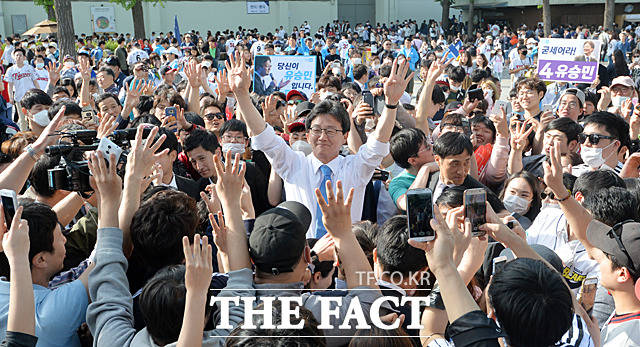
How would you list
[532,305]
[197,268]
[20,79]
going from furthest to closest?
[20,79]
[197,268]
[532,305]

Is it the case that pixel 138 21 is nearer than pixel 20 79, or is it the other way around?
pixel 20 79

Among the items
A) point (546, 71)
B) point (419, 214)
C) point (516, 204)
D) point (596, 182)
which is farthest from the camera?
point (546, 71)

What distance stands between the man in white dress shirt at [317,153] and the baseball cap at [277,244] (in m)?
1.23

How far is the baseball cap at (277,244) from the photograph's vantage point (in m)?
2.43

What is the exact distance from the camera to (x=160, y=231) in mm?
2564

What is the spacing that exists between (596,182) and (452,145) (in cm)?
89

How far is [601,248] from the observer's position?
2541 mm

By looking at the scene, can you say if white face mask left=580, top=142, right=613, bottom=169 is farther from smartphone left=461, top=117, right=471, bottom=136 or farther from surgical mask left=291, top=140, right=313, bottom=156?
surgical mask left=291, top=140, right=313, bottom=156

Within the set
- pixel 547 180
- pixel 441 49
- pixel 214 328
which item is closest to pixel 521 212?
pixel 547 180

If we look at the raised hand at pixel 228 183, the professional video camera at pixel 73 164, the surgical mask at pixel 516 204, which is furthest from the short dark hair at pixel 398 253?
the surgical mask at pixel 516 204

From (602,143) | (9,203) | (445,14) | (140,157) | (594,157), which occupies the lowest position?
(594,157)

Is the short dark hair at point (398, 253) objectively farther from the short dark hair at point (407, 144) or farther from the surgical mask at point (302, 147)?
the surgical mask at point (302, 147)

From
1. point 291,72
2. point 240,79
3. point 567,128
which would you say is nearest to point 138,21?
point 291,72

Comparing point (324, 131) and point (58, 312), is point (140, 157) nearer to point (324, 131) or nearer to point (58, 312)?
point (58, 312)
